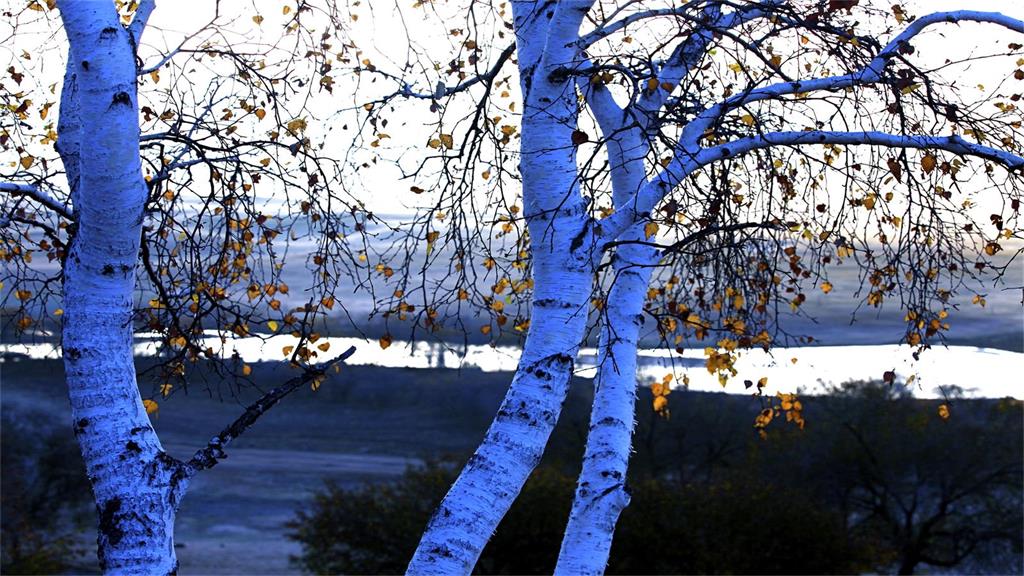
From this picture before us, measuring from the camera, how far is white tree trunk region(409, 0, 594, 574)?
3477 mm

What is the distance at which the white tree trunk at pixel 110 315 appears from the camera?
10.7 ft

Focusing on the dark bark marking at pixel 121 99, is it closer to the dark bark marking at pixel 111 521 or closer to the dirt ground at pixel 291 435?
the dark bark marking at pixel 111 521

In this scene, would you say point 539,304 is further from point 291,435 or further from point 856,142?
point 291,435

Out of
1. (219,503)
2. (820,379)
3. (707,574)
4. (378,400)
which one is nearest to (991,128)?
(707,574)

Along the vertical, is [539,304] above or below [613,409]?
above

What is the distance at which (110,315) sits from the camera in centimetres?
344

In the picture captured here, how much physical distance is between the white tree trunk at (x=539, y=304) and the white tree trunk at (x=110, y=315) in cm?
94

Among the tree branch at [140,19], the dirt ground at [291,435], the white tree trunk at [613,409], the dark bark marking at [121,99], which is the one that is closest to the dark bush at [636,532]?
the dirt ground at [291,435]

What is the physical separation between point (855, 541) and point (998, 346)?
10.6 m

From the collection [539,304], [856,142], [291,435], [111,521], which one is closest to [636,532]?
[856,142]

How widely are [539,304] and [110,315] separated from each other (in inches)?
61.5

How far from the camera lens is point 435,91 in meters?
5.70

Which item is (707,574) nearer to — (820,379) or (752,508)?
(752,508)

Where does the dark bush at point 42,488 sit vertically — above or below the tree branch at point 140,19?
below
